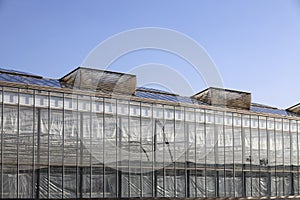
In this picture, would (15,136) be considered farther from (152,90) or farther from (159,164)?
(152,90)

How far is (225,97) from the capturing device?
46.7m

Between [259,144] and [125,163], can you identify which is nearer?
[125,163]

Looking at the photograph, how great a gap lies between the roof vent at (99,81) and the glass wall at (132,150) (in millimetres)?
2297

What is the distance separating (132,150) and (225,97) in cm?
1349

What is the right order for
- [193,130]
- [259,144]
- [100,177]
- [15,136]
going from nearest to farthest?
1. [15,136]
2. [100,177]
3. [193,130]
4. [259,144]

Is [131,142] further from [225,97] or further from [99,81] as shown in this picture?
[225,97]

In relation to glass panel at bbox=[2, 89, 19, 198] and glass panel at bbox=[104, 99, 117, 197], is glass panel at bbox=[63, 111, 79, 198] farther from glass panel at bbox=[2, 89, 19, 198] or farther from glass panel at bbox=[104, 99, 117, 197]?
glass panel at bbox=[2, 89, 19, 198]

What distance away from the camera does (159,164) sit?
37.4 meters

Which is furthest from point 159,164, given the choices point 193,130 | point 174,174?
point 193,130

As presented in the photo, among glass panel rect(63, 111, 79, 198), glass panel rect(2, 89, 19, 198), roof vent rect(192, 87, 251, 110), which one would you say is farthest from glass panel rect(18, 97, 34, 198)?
roof vent rect(192, 87, 251, 110)

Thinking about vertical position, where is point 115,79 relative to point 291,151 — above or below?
above

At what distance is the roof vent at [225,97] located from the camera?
4562 cm

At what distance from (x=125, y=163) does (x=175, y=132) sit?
499cm

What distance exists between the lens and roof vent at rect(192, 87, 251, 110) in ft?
150
